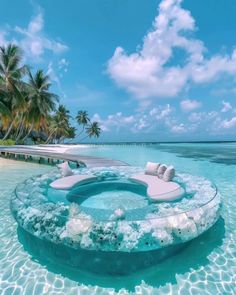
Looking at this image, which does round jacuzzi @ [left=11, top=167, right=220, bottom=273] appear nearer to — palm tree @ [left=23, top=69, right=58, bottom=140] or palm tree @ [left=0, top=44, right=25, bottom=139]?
palm tree @ [left=0, top=44, right=25, bottom=139]

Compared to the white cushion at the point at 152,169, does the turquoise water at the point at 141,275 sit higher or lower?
lower

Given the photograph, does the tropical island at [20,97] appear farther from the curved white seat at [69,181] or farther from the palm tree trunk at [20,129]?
the curved white seat at [69,181]

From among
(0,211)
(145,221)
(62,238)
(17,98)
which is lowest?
(0,211)

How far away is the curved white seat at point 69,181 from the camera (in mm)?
6152

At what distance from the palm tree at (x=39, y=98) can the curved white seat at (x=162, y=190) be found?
23.6m

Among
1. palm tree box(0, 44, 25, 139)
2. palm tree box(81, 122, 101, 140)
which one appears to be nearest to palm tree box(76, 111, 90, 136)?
palm tree box(81, 122, 101, 140)

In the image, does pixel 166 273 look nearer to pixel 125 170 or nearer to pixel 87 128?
pixel 125 170

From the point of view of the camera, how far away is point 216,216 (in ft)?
14.6

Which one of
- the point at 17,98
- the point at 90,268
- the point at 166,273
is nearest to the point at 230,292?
the point at 166,273

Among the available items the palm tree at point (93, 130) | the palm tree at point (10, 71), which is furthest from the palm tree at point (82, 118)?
the palm tree at point (10, 71)

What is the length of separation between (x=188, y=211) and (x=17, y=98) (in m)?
22.0

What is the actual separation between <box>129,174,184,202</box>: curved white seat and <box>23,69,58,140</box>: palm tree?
23.6m

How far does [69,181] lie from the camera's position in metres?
6.53

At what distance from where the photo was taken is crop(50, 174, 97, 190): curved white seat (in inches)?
242
